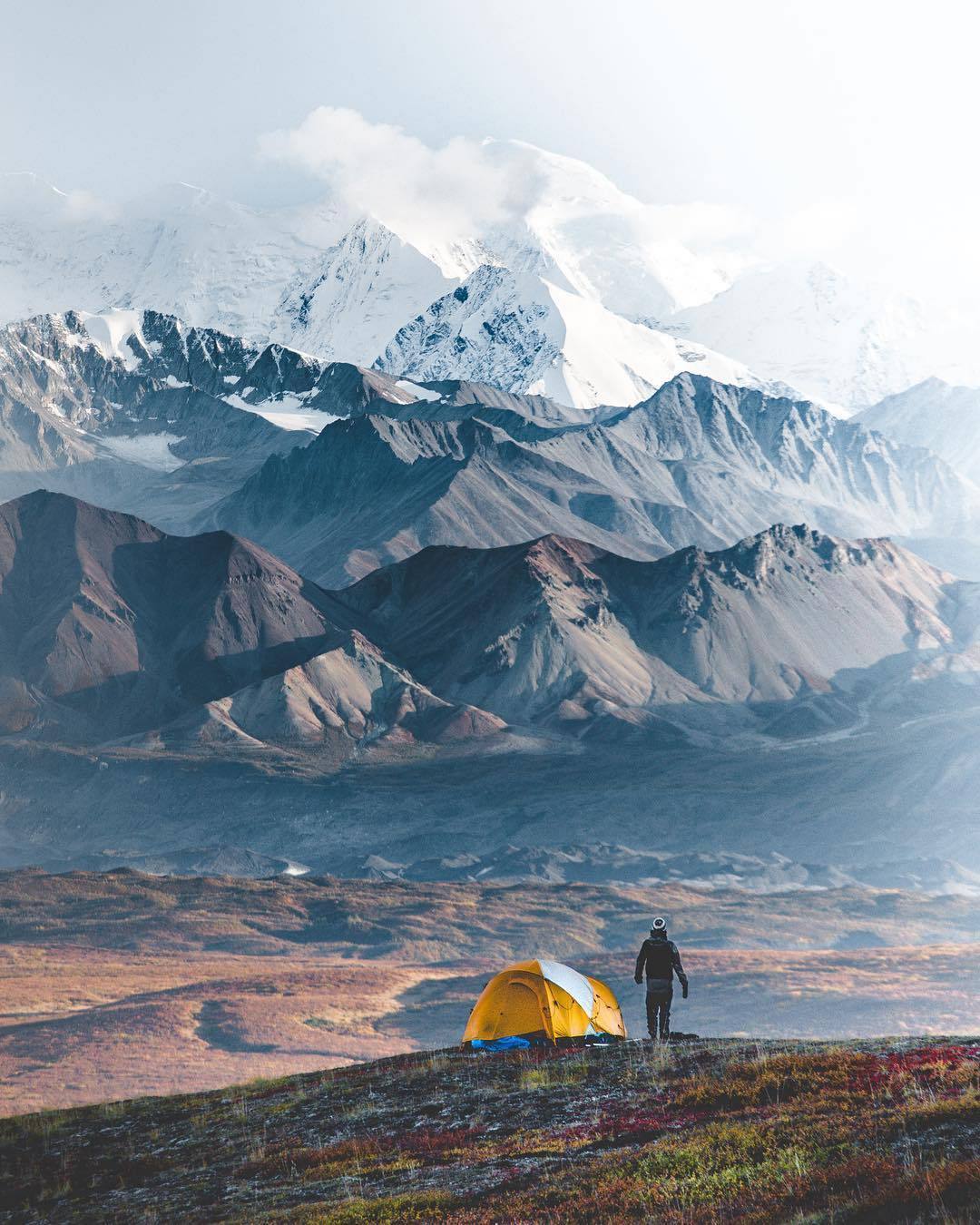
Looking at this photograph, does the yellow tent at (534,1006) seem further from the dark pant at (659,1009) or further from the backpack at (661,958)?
the backpack at (661,958)

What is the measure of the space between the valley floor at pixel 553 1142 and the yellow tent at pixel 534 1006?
2.41 m

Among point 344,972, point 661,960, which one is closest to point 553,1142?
point 661,960

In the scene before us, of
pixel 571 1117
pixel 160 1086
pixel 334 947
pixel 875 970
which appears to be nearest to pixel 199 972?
pixel 334 947

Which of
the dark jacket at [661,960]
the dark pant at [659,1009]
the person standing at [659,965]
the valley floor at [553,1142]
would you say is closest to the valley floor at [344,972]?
the valley floor at [553,1142]

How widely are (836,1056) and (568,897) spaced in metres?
171

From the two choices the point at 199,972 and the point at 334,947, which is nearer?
the point at 199,972

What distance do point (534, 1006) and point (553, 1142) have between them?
13.9m

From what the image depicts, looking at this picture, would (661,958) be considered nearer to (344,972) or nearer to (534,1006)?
(534,1006)

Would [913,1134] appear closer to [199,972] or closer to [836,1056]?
[836,1056]

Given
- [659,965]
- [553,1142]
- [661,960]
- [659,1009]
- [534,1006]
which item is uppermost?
[661,960]

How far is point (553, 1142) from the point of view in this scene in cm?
2364

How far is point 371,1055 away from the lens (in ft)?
355

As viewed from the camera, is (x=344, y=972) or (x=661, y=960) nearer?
(x=661, y=960)

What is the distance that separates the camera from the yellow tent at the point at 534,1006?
1469 inches
